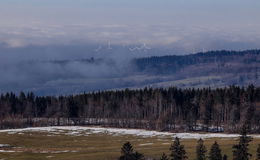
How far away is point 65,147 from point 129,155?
202 feet

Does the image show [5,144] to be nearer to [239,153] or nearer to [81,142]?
[81,142]

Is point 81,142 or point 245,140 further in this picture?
point 81,142

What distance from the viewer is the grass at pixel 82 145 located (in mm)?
116812

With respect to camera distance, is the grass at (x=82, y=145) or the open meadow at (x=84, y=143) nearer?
the grass at (x=82, y=145)

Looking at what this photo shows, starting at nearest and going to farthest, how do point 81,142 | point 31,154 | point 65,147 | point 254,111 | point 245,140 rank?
point 245,140, point 31,154, point 65,147, point 81,142, point 254,111

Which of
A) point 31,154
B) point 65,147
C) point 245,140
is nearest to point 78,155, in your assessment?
point 31,154

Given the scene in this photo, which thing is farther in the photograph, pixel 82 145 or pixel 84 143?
pixel 84 143

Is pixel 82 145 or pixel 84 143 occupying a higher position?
pixel 84 143

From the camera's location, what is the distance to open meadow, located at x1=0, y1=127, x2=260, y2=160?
389ft

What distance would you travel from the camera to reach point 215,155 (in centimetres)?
8588

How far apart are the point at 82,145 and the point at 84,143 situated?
500 cm

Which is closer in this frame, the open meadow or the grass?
the grass

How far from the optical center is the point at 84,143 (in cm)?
15375

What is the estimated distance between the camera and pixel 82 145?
149 m
